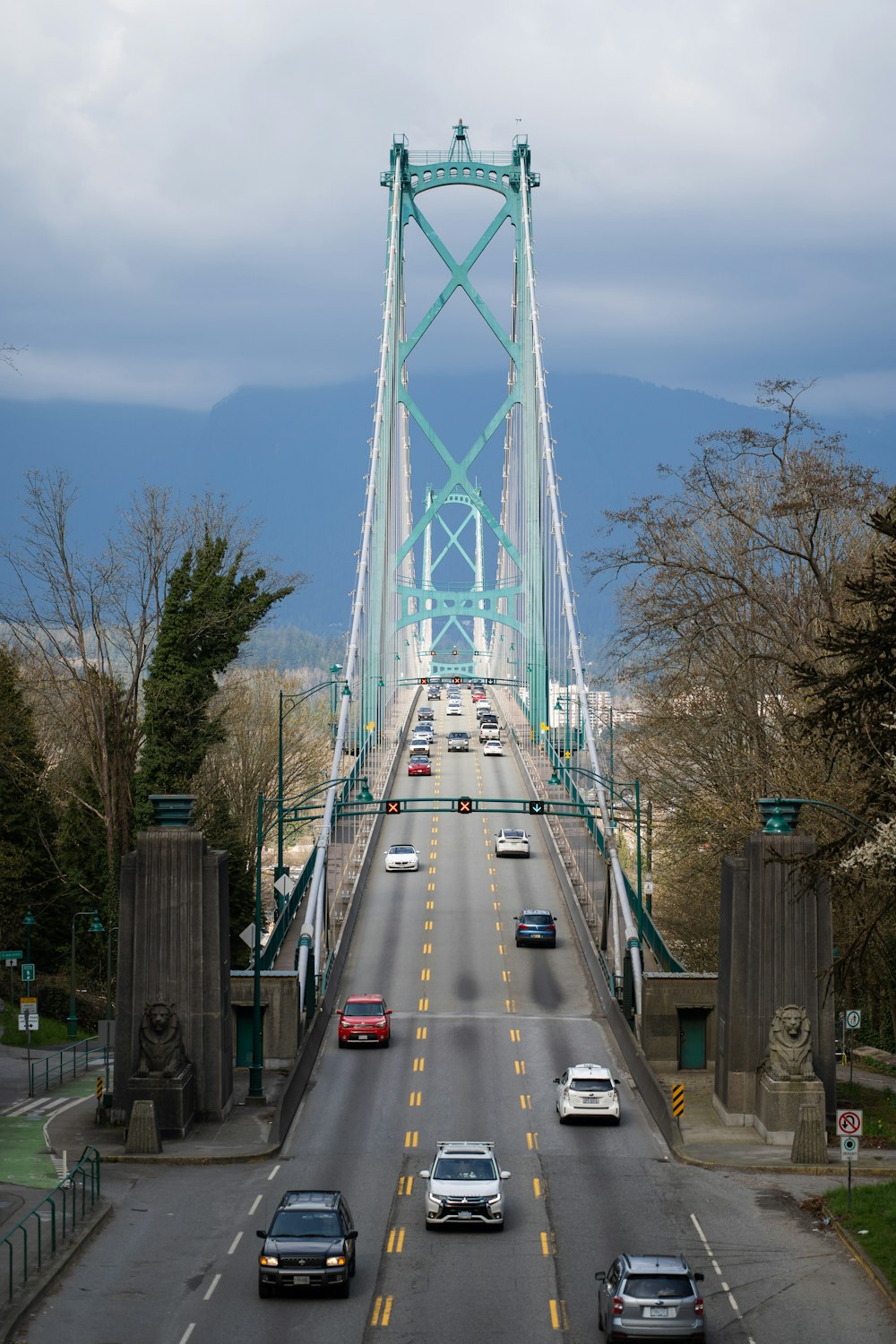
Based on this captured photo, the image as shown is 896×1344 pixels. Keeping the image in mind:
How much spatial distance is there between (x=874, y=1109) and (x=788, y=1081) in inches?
228

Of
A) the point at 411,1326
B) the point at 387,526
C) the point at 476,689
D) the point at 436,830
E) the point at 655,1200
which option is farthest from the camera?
the point at 476,689

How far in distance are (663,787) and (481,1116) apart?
89.9 feet

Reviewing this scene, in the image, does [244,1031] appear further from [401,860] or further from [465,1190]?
[401,860]

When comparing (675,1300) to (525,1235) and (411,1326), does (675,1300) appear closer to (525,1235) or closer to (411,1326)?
(411,1326)

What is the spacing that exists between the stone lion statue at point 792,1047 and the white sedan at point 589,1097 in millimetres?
3700

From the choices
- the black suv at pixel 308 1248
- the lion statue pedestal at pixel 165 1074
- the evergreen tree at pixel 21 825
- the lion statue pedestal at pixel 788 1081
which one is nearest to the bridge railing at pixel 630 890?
the lion statue pedestal at pixel 788 1081

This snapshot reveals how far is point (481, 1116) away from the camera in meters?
41.0

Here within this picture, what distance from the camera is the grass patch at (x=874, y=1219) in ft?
92.0

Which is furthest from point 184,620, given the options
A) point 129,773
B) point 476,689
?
point 476,689

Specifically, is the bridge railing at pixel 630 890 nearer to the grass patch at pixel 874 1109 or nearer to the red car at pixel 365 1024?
the grass patch at pixel 874 1109

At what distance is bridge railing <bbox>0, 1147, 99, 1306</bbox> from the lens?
27203mm

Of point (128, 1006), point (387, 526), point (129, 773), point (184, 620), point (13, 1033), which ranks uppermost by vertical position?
point (387, 526)

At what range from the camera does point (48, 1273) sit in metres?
27.5

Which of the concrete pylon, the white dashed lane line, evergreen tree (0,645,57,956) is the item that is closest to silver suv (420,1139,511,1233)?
the white dashed lane line
